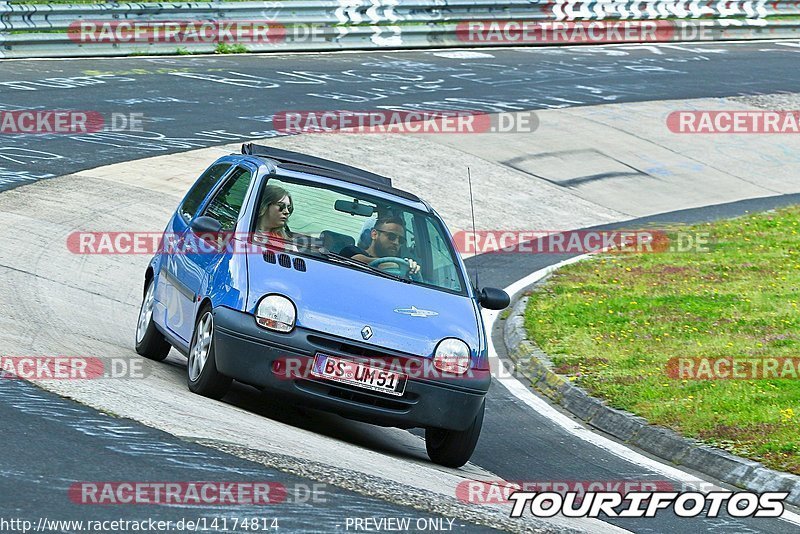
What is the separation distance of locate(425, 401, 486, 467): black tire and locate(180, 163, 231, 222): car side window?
2.72 m

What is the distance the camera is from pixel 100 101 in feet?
66.7

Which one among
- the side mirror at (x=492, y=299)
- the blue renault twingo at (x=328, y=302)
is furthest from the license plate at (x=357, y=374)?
the side mirror at (x=492, y=299)

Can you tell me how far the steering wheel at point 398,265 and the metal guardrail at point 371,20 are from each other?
1564 cm

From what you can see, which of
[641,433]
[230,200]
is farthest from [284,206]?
[641,433]

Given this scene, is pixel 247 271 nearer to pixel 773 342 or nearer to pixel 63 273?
pixel 63 273

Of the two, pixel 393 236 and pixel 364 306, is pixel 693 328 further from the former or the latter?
A: pixel 364 306

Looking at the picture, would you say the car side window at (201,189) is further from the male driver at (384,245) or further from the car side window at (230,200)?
the male driver at (384,245)

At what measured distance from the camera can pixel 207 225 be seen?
8844 millimetres

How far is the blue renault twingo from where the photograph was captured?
797 cm

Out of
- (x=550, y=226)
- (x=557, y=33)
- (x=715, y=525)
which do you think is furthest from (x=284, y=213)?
(x=557, y=33)

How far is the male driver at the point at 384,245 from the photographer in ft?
29.4

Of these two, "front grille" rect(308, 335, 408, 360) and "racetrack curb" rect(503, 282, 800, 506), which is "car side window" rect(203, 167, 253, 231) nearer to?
"front grille" rect(308, 335, 408, 360)

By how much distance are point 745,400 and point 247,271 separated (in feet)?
13.0

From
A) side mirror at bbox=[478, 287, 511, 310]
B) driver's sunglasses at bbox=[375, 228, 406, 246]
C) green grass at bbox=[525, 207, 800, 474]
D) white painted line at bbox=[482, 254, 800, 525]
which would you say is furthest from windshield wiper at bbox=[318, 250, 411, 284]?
green grass at bbox=[525, 207, 800, 474]
